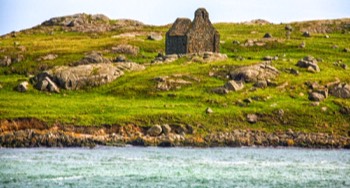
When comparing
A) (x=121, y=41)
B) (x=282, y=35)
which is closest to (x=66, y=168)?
(x=121, y=41)

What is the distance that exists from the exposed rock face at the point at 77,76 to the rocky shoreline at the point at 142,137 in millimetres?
20511

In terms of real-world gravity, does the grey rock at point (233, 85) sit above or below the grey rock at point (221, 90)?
above

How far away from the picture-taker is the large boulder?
12606 cm

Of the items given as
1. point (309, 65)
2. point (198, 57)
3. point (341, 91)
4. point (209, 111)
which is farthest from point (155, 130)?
point (309, 65)

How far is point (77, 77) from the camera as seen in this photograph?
5039 inches

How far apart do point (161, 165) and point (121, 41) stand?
87.0 meters

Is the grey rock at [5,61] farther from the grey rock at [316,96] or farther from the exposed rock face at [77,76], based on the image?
the grey rock at [316,96]

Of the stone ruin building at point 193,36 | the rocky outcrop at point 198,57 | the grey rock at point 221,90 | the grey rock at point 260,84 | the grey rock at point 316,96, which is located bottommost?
the grey rock at point 316,96

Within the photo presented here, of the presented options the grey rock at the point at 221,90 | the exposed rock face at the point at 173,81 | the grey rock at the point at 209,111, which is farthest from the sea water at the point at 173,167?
the exposed rock face at the point at 173,81

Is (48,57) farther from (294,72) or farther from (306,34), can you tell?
(306,34)

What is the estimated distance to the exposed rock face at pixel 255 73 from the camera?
420 feet

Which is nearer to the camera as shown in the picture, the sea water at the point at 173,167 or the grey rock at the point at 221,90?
the sea water at the point at 173,167

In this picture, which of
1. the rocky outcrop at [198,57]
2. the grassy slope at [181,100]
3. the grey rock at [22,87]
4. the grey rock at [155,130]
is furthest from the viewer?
the rocky outcrop at [198,57]

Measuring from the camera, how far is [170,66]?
137m
